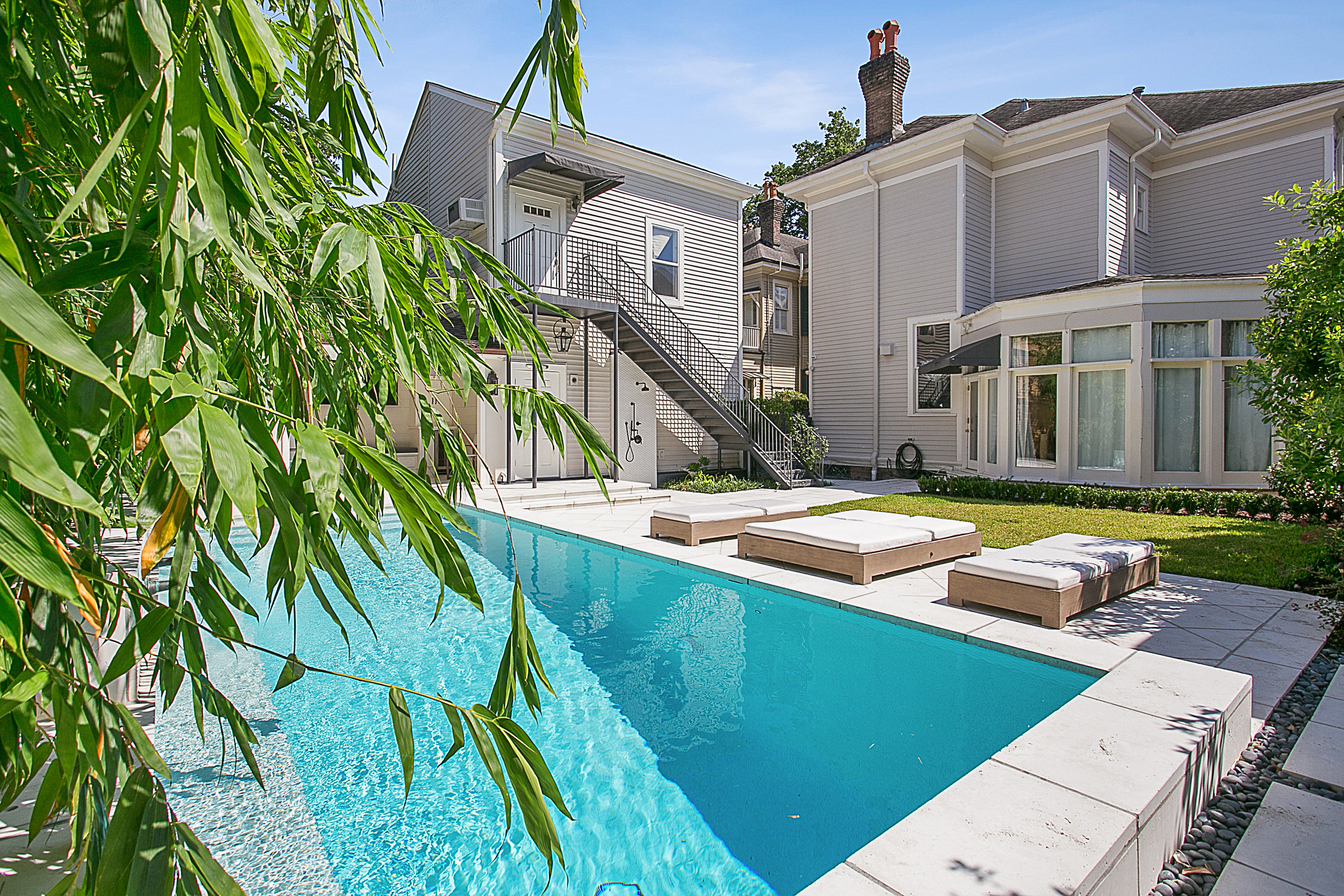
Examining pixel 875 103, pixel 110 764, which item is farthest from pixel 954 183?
pixel 110 764

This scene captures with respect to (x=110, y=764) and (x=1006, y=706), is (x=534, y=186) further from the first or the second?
(x=110, y=764)

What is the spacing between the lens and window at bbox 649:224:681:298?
14.8m

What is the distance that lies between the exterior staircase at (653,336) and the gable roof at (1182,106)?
5535mm

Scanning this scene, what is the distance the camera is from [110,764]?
0.80 meters

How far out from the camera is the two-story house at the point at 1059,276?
34.8 feet

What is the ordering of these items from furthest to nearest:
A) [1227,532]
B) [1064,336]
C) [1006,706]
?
[1064,336] → [1227,532] → [1006,706]

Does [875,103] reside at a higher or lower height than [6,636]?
higher

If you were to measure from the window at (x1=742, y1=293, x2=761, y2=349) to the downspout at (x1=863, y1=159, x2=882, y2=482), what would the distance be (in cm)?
632

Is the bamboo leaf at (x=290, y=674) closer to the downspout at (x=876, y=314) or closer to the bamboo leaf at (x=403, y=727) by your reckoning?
the bamboo leaf at (x=403, y=727)

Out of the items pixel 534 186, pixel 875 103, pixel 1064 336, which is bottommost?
pixel 1064 336

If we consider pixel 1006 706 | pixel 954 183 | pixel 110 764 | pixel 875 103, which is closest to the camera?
pixel 110 764

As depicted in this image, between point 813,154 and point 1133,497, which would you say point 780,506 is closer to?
point 1133,497

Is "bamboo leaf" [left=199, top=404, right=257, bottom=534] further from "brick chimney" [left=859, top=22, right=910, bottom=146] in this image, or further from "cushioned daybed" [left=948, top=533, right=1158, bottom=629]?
"brick chimney" [left=859, top=22, right=910, bottom=146]

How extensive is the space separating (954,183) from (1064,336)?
431 centimetres
